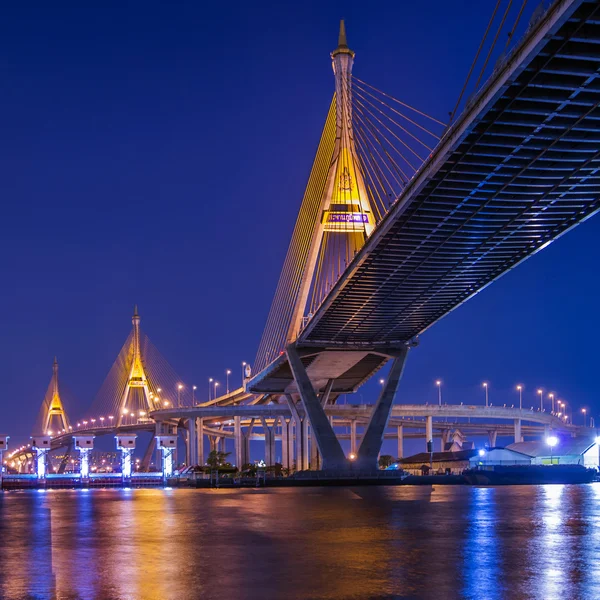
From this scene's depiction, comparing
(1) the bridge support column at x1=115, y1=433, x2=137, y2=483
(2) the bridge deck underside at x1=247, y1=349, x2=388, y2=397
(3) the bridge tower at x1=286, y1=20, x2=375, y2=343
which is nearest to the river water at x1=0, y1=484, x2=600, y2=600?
(3) the bridge tower at x1=286, y1=20, x2=375, y2=343

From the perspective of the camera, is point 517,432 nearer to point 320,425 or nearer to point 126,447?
point 126,447

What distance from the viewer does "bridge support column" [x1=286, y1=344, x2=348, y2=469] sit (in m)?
63.5

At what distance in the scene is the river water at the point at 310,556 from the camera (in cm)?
1215

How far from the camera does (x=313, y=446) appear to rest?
9450cm

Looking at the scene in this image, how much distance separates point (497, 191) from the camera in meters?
34.2

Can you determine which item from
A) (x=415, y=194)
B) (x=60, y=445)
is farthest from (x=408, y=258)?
(x=60, y=445)

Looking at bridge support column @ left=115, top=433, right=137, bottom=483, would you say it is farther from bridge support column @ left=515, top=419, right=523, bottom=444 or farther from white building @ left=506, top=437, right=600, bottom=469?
bridge support column @ left=515, top=419, right=523, bottom=444

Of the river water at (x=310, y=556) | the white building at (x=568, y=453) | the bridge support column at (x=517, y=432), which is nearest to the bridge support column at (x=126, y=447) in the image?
the white building at (x=568, y=453)

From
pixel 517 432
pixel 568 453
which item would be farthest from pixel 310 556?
pixel 517 432

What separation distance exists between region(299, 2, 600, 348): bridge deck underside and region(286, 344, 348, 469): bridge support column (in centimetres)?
711

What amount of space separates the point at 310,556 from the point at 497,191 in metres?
21.4

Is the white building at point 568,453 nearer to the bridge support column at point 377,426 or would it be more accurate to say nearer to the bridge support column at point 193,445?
the bridge support column at point 377,426

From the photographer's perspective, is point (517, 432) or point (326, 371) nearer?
point (326, 371)

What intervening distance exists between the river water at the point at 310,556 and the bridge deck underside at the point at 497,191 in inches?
448
